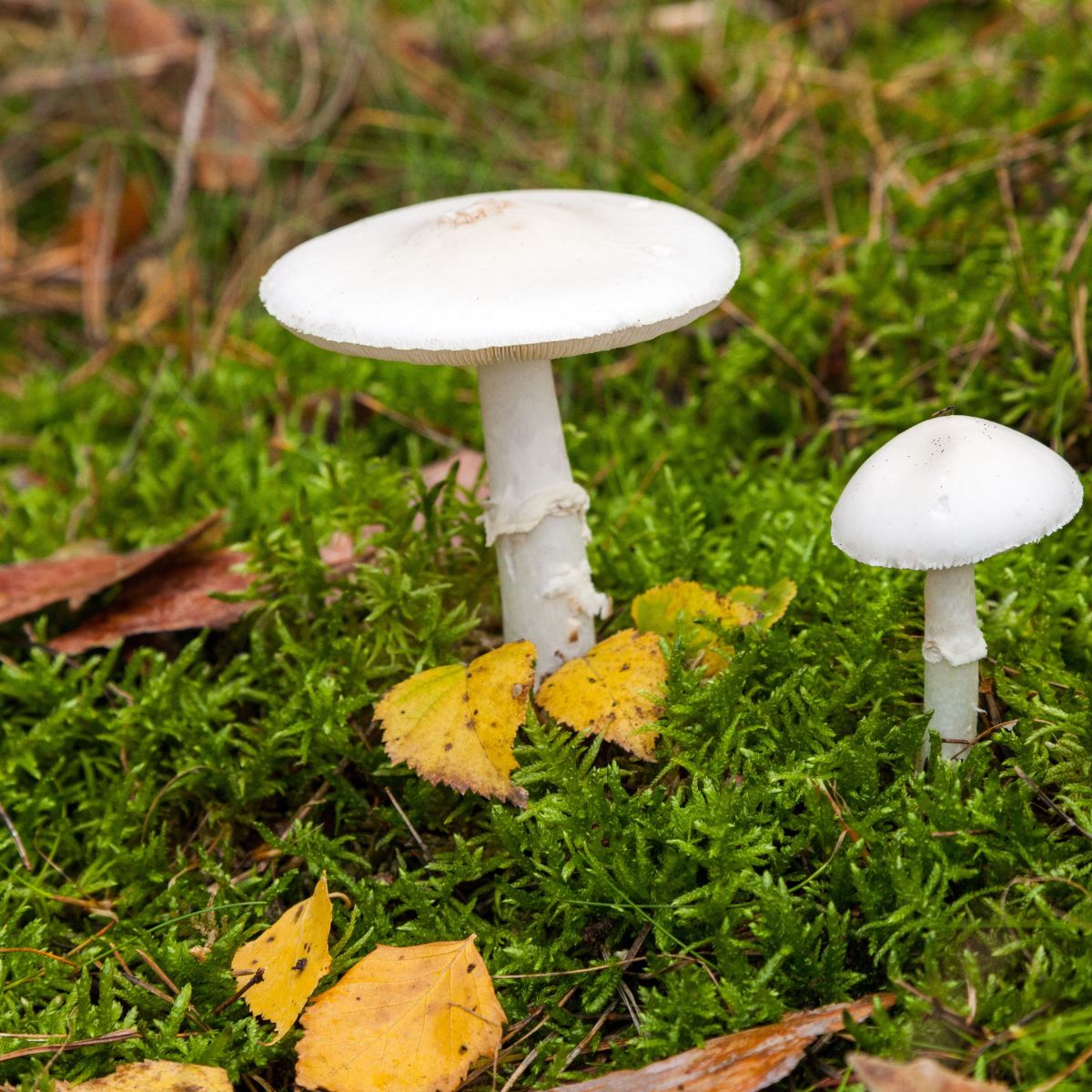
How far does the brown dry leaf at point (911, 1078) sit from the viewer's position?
1.50 meters

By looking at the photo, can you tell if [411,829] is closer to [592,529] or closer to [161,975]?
[161,975]

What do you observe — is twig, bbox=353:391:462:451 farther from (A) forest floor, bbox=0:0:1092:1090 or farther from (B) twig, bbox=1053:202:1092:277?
(B) twig, bbox=1053:202:1092:277

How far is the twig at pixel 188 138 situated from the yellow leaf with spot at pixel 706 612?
322cm

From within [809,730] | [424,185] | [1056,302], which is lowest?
[809,730]

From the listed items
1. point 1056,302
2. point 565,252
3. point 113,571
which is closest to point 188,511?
point 113,571

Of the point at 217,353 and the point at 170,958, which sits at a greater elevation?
the point at 217,353

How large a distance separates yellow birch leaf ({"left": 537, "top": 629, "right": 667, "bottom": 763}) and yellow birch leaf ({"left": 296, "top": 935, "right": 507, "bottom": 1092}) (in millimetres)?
525

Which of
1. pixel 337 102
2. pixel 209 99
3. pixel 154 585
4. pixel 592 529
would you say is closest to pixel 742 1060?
pixel 592 529

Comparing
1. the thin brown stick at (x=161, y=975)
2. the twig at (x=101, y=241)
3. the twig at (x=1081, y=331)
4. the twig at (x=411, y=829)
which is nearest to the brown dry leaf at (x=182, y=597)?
the twig at (x=411, y=829)

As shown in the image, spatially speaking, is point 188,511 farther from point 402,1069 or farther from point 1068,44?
point 1068,44

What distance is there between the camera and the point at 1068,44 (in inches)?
175

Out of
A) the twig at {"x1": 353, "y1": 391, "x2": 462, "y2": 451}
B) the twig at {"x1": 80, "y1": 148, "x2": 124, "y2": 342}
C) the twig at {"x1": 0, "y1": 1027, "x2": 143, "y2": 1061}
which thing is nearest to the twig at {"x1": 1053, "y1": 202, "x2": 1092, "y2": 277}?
the twig at {"x1": 353, "y1": 391, "x2": 462, "y2": 451}

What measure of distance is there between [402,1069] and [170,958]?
0.57m

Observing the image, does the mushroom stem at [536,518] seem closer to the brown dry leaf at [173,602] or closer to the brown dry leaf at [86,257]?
the brown dry leaf at [173,602]
